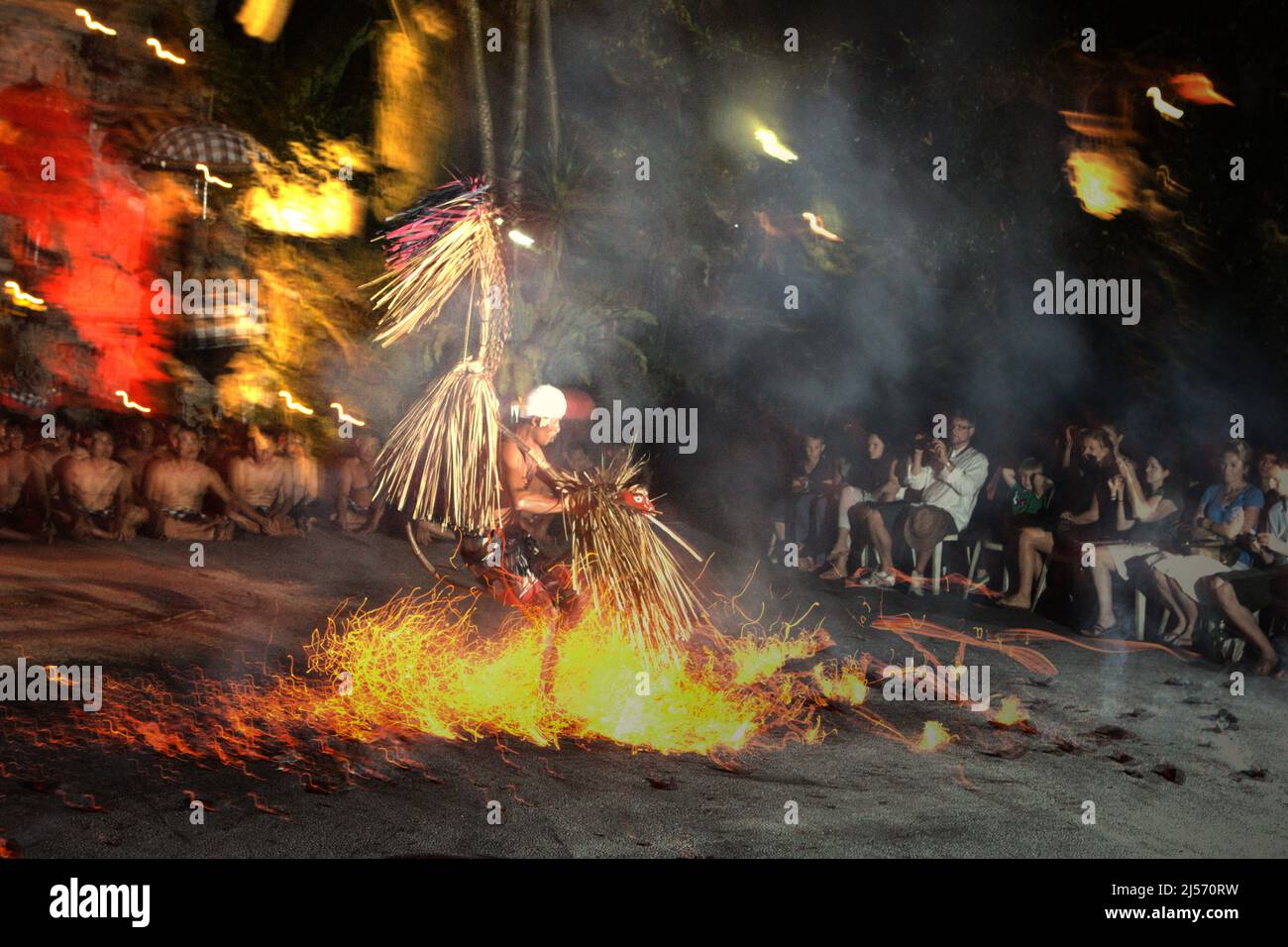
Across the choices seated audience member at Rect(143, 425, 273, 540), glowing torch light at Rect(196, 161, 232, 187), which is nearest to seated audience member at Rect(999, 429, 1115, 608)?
seated audience member at Rect(143, 425, 273, 540)

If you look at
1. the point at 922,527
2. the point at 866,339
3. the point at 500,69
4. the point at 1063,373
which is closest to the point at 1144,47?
the point at 1063,373

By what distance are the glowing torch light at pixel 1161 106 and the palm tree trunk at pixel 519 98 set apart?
4.90 m

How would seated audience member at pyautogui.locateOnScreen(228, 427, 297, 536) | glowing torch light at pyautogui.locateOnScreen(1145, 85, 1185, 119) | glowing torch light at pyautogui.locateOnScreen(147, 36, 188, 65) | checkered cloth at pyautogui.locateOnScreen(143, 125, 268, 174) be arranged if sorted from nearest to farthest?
glowing torch light at pyautogui.locateOnScreen(1145, 85, 1185, 119) → seated audience member at pyautogui.locateOnScreen(228, 427, 297, 536) → checkered cloth at pyautogui.locateOnScreen(143, 125, 268, 174) → glowing torch light at pyautogui.locateOnScreen(147, 36, 188, 65)

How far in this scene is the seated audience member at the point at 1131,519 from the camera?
21.2 ft

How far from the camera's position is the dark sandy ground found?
144 inches

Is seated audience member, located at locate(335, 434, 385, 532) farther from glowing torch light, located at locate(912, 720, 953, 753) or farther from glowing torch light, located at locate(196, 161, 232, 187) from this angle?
glowing torch light, located at locate(912, 720, 953, 753)

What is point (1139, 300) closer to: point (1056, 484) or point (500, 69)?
point (1056, 484)

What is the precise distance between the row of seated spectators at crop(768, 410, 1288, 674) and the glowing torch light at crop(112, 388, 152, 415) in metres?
6.83

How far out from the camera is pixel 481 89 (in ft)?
30.4

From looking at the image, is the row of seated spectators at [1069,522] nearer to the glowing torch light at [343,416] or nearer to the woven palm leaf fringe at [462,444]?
the woven palm leaf fringe at [462,444]

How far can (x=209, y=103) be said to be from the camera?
11367mm

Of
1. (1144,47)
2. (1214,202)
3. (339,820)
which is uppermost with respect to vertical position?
(1144,47)

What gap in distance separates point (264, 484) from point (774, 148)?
17.5 feet

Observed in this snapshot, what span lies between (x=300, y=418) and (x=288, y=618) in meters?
4.63
